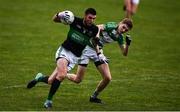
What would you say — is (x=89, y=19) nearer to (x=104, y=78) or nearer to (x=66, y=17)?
(x=66, y=17)

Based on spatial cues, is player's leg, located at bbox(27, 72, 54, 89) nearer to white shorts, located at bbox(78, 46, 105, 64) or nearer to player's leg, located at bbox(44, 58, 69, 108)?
white shorts, located at bbox(78, 46, 105, 64)

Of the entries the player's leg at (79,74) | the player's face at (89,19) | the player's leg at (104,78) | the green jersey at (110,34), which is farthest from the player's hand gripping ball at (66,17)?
the player's leg at (104,78)

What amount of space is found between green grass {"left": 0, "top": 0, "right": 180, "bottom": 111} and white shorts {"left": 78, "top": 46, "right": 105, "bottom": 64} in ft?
3.63

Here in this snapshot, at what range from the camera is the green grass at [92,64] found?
2028 centimetres

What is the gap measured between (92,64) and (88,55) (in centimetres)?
668

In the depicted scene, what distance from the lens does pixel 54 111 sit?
1825 centimetres

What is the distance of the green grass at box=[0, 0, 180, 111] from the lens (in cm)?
2028

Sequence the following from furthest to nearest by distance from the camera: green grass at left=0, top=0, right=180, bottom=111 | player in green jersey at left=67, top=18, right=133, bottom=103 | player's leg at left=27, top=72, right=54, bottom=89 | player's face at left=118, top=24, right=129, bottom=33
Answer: player's leg at left=27, top=72, right=54, bottom=89
green grass at left=0, top=0, right=180, bottom=111
player in green jersey at left=67, top=18, right=133, bottom=103
player's face at left=118, top=24, right=129, bottom=33

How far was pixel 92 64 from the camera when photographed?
26.9 metres

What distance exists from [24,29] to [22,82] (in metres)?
10.8

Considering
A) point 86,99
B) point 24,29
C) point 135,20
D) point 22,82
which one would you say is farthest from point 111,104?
point 135,20

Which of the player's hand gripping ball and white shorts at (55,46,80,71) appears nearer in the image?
the player's hand gripping ball

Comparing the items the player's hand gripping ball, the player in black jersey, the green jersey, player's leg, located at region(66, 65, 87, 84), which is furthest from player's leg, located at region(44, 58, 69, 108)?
the green jersey

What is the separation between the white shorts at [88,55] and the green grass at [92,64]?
110 centimetres
